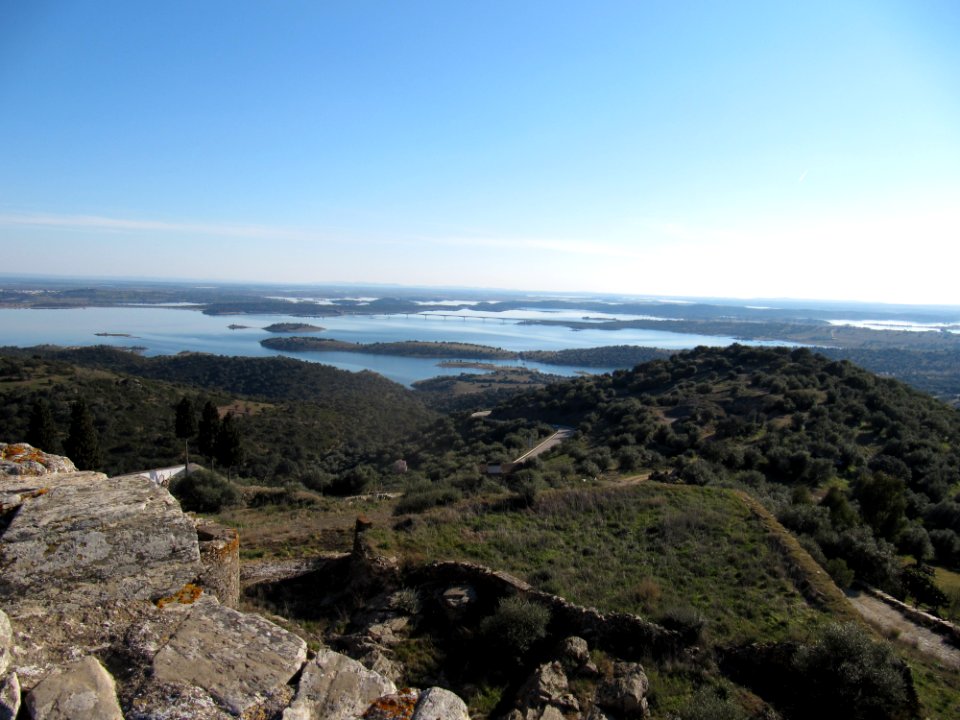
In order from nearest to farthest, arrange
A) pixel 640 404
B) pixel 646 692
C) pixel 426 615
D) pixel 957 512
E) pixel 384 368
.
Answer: pixel 646 692, pixel 426 615, pixel 957 512, pixel 640 404, pixel 384 368

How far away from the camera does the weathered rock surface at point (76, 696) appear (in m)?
2.57

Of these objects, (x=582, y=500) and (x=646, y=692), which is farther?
(x=582, y=500)

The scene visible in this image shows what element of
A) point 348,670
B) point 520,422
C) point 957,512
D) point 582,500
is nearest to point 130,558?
point 348,670

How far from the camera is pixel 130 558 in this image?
145 inches

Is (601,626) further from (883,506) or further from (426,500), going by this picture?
(883,506)

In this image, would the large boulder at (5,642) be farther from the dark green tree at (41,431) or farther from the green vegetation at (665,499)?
the dark green tree at (41,431)

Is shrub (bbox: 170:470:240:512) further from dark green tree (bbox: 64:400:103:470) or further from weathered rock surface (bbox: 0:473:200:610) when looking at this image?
weathered rock surface (bbox: 0:473:200:610)

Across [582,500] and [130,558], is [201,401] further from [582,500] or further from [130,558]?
[130,558]

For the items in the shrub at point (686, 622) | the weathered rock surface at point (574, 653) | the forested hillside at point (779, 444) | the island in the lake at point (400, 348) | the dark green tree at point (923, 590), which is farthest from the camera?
the island in the lake at point (400, 348)

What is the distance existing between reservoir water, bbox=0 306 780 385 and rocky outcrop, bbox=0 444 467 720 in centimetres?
7242

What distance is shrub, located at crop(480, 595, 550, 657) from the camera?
237 inches

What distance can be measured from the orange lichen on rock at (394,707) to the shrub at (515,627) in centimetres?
296

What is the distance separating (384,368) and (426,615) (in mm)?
82530

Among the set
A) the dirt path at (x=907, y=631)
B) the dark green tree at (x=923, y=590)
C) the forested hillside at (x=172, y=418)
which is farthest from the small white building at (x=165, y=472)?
A: the dark green tree at (x=923, y=590)
